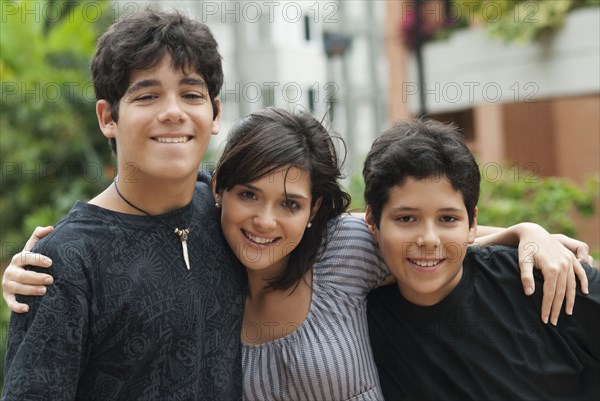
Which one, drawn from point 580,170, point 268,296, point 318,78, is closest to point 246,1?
point 580,170

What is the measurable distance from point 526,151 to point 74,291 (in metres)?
10.3

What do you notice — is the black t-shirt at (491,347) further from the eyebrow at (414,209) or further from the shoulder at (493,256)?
the eyebrow at (414,209)

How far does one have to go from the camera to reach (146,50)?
2.51 m

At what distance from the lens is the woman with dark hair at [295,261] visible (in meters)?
2.78

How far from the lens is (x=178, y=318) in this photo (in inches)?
96.0

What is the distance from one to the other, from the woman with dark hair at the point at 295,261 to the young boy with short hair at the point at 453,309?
142mm

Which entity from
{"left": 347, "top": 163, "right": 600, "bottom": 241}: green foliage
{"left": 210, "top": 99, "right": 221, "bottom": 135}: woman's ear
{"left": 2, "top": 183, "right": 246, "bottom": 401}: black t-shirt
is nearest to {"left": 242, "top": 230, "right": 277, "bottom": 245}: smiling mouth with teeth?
{"left": 2, "top": 183, "right": 246, "bottom": 401}: black t-shirt

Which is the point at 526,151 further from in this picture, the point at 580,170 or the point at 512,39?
the point at 512,39

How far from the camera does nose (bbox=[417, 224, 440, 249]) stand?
2.81 meters

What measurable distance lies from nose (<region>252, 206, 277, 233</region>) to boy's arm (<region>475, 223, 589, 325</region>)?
0.95 meters

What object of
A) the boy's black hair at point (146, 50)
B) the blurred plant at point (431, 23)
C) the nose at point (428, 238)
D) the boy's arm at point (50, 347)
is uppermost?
the blurred plant at point (431, 23)

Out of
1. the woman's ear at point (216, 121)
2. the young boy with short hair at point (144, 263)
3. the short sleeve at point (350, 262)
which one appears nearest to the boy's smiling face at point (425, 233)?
the short sleeve at point (350, 262)

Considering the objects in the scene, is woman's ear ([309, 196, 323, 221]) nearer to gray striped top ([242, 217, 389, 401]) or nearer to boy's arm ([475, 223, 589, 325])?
gray striped top ([242, 217, 389, 401])

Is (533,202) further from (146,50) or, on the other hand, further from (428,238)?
(146,50)
